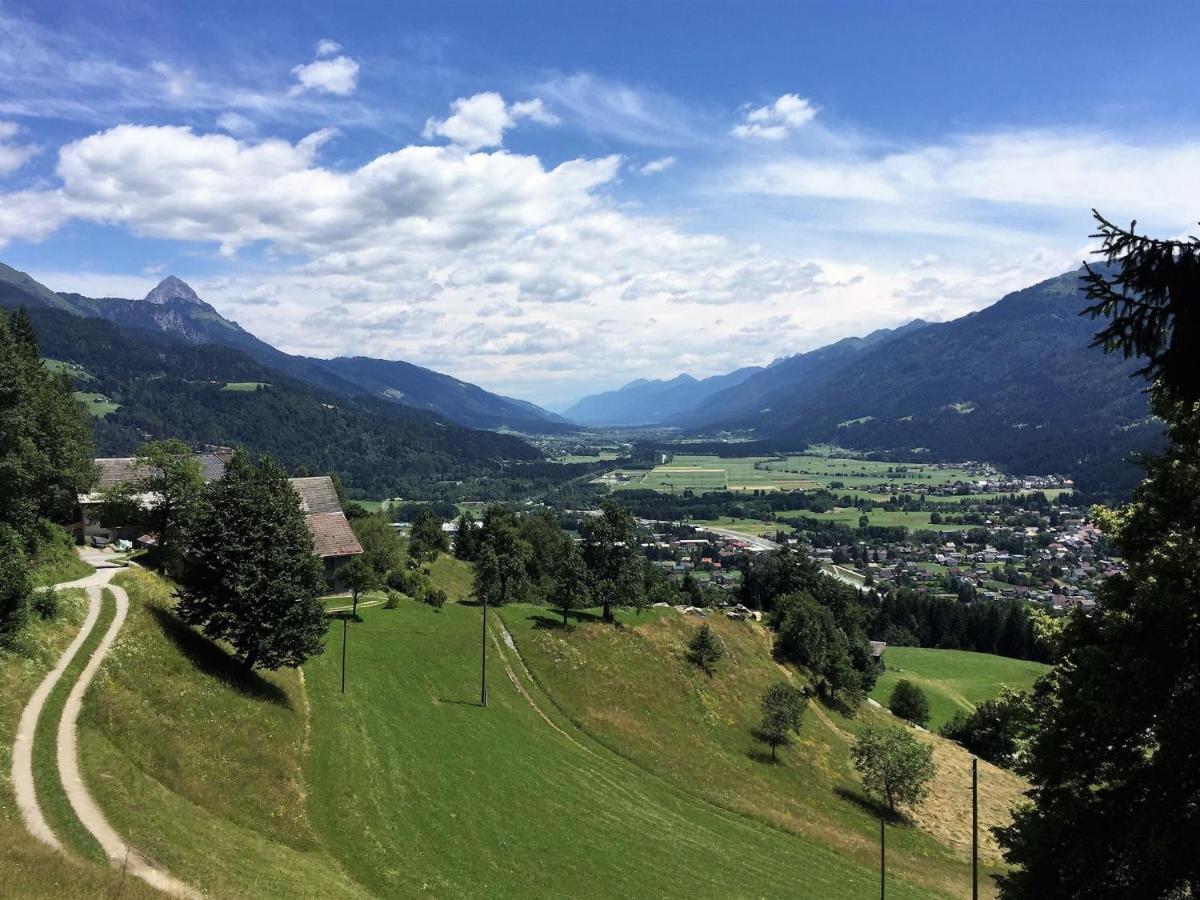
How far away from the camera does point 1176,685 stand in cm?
1659

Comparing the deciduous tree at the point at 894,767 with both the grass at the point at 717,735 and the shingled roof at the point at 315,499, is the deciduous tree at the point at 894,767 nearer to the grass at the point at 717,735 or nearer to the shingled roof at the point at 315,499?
the grass at the point at 717,735

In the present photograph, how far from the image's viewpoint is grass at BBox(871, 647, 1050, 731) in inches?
4491

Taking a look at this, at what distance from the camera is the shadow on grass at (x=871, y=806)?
62756mm

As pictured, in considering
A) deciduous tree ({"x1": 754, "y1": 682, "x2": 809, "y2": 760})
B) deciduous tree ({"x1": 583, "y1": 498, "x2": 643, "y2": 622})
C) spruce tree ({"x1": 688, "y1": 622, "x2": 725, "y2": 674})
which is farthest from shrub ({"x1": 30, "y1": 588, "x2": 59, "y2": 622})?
spruce tree ({"x1": 688, "y1": 622, "x2": 725, "y2": 674})

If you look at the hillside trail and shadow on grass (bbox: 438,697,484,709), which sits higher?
the hillside trail

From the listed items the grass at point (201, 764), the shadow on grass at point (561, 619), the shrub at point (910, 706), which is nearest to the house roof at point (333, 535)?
the shadow on grass at point (561, 619)

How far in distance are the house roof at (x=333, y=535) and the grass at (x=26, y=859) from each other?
45.2m

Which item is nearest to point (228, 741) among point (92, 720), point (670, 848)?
point (92, 720)

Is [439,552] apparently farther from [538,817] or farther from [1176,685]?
[1176,685]

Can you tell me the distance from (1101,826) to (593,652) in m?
59.7

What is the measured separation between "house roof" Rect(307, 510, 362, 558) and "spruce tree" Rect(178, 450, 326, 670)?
34444 millimetres

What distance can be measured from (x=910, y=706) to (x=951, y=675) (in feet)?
112

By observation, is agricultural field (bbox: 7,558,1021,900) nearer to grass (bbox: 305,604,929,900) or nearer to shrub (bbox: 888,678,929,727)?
grass (bbox: 305,604,929,900)

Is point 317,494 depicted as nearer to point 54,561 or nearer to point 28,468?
point 54,561
